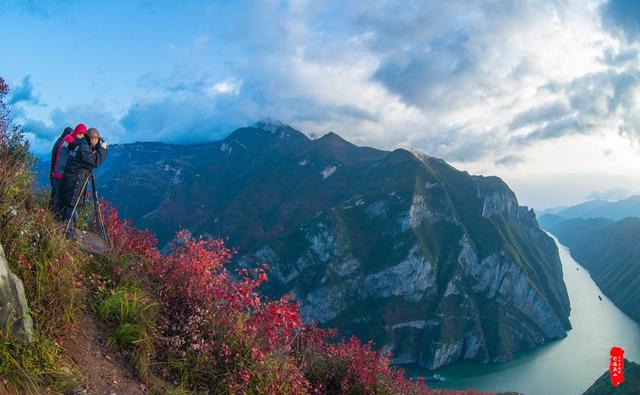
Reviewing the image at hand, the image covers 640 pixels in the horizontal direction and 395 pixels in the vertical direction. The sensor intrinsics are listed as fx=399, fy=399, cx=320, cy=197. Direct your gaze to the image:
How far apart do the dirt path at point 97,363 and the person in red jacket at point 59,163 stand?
3380 mm

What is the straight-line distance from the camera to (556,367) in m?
144

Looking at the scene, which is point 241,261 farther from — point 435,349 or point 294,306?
point 294,306

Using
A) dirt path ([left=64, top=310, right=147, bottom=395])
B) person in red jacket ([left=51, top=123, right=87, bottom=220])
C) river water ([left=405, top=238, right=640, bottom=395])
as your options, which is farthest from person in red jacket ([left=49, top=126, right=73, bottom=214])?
river water ([left=405, top=238, right=640, bottom=395])

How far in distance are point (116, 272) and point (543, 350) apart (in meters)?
206

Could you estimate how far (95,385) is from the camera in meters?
5.73

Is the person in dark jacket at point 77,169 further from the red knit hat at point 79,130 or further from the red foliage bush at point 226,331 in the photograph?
the red foliage bush at point 226,331

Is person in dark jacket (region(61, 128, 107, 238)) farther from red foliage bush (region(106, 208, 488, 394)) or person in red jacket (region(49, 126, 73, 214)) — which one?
red foliage bush (region(106, 208, 488, 394))

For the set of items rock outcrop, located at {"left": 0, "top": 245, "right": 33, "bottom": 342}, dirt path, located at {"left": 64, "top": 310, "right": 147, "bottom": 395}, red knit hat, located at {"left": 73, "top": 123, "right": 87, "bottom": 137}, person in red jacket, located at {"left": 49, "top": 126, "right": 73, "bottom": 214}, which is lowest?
dirt path, located at {"left": 64, "top": 310, "right": 147, "bottom": 395}

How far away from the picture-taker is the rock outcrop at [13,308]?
5.25m

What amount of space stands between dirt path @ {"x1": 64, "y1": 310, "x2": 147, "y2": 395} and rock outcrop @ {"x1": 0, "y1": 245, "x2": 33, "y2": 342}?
712mm

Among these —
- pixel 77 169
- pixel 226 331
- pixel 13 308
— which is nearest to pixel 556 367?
pixel 226 331

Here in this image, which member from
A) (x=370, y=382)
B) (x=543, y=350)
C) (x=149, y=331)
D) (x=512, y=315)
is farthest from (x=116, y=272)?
(x=512, y=315)

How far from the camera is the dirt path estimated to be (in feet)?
18.9

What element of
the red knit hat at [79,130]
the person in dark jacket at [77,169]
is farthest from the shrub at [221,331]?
the red knit hat at [79,130]
